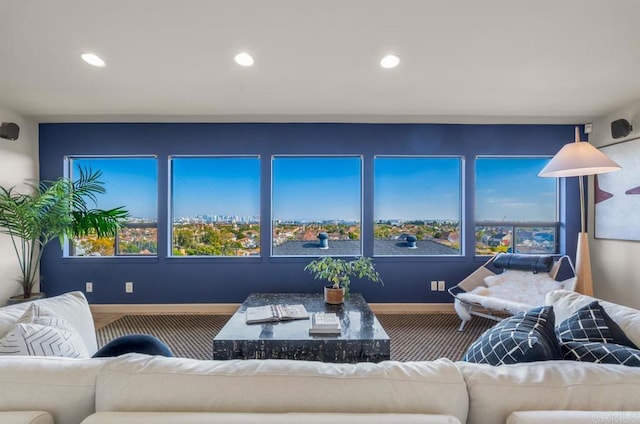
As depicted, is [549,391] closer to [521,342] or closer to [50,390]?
[521,342]

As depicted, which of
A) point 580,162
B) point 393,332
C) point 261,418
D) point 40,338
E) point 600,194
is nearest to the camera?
point 261,418

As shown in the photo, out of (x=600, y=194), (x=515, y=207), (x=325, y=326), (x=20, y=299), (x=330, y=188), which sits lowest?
(x=20, y=299)

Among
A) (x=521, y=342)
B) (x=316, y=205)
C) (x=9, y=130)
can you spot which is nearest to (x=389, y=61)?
(x=316, y=205)

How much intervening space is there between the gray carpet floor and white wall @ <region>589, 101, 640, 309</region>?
1.49 metres

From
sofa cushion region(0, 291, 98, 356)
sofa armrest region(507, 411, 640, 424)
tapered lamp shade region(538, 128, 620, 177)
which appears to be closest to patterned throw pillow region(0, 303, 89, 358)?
sofa cushion region(0, 291, 98, 356)

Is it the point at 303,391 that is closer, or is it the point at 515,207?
the point at 303,391

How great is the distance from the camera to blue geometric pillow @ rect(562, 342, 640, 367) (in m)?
1.04

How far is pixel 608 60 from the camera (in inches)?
99.6

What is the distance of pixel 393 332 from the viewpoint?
3.23 metres

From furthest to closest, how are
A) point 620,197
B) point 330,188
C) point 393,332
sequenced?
point 330,188, point 620,197, point 393,332

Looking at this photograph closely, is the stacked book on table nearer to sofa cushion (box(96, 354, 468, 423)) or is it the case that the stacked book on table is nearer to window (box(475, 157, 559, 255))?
sofa cushion (box(96, 354, 468, 423))

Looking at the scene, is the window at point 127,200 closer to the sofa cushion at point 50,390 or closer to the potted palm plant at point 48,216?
the potted palm plant at point 48,216

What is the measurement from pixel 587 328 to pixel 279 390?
134 centimetres

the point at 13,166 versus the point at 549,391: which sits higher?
the point at 13,166
